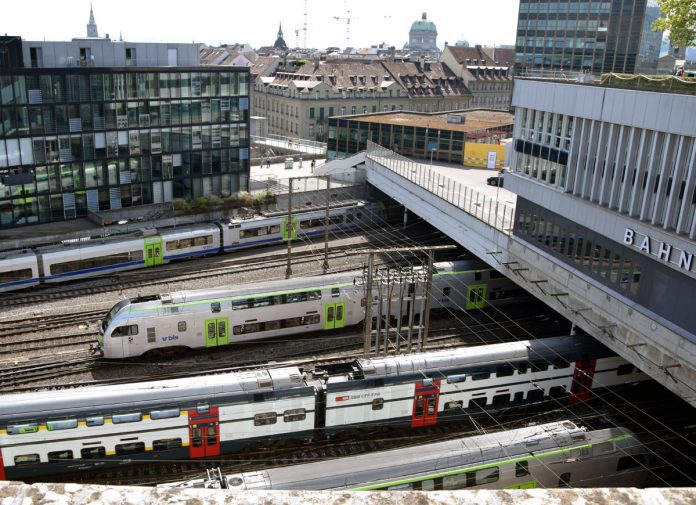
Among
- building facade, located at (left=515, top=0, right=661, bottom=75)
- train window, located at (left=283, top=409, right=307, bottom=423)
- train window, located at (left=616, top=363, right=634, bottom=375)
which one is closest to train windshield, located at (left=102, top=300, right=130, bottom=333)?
train window, located at (left=283, top=409, right=307, bottom=423)

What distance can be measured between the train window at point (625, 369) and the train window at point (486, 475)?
488 inches

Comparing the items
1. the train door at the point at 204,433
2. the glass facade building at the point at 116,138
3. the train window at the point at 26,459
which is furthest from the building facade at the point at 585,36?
the train window at the point at 26,459

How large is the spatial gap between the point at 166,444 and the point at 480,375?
1352cm

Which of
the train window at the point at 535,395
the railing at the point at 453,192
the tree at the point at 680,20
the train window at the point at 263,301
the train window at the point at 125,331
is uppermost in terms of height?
the tree at the point at 680,20

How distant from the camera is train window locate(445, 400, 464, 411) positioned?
29.2m

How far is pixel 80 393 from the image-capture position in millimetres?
24844

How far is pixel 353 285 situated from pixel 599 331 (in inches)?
521

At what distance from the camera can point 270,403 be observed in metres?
26.3

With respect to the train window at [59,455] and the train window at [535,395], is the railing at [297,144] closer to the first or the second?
the train window at [535,395]

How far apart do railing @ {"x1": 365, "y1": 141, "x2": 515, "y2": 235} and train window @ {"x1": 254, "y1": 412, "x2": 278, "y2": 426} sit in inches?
807

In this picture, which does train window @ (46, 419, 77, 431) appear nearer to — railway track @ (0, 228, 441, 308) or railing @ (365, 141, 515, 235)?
railway track @ (0, 228, 441, 308)

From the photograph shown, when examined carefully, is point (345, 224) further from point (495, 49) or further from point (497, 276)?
point (495, 49)

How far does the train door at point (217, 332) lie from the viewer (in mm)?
34531

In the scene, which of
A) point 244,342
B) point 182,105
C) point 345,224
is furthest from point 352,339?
point 182,105
